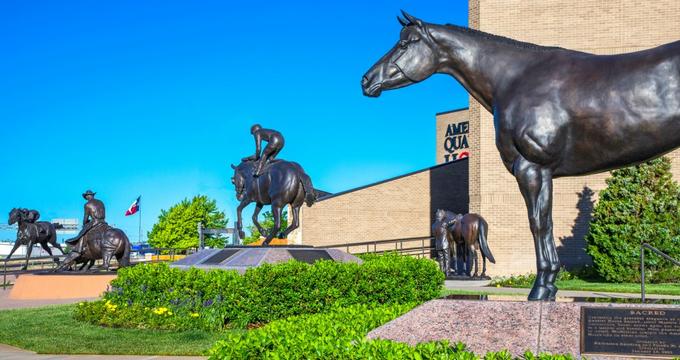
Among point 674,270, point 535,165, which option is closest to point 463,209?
point 674,270

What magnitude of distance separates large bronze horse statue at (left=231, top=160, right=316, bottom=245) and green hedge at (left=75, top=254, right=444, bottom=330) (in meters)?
2.93

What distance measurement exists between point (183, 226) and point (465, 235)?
1315 inches

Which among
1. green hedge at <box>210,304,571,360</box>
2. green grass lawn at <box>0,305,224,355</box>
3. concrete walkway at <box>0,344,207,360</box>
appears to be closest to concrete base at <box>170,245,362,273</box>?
green grass lawn at <box>0,305,224,355</box>

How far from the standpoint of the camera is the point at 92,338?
9.62 meters

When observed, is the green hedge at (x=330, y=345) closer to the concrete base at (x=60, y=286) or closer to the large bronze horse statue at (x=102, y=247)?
the concrete base at (x=60, y=286)

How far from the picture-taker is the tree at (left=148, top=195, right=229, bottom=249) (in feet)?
166

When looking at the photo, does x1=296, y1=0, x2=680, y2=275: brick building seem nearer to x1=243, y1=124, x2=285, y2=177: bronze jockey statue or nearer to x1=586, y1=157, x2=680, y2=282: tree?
x1=586, y1=157, x2=680, y2=282: tree

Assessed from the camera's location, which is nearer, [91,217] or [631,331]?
[631,331]

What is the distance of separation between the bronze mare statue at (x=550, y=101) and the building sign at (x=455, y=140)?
4047 centimetres

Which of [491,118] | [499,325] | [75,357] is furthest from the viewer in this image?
[491,118]

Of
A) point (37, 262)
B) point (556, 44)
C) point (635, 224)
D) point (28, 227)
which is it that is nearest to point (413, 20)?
point (635, 224)

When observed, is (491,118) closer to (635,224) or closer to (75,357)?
(635,224)

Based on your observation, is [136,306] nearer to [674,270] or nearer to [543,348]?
[543,348]

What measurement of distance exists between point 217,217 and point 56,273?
37504 mm
